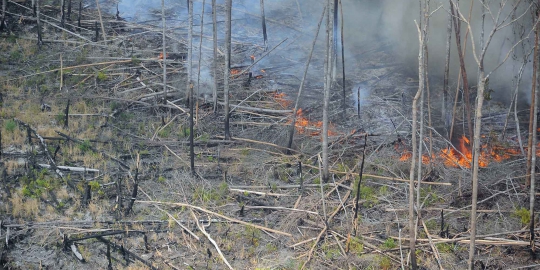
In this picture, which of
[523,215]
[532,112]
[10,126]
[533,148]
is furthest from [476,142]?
[10,126]

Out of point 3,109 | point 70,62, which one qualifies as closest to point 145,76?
point 70,62

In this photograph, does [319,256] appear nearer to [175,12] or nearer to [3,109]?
[3,109]

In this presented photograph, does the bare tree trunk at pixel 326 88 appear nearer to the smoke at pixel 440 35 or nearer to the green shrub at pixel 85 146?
the smoke at pixel 440 35

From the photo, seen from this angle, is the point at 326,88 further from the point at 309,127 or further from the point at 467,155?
the point at 467,155

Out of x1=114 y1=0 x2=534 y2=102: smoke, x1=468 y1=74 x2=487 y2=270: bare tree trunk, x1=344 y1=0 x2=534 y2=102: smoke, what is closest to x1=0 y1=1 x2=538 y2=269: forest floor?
x1=114 y1=0 x2=534 y2=102: smoke

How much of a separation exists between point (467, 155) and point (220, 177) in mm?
6425

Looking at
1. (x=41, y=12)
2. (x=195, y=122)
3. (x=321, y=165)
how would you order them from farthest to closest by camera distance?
(x=41, y=12)
(x=195, y=122)
(x=321, y=165)

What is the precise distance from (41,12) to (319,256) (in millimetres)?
17077

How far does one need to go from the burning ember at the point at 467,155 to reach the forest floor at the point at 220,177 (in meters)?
0.09

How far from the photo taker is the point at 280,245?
1309 cm

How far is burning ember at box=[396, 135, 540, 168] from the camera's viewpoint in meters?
15.7

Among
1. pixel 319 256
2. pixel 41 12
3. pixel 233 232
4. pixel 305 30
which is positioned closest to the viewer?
pixel 319 256

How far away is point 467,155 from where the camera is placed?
1612 cm

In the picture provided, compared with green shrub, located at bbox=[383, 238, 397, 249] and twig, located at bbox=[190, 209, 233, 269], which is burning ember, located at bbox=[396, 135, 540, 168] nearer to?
green shrub, located at bbox=[383, 238, 397, 249]
